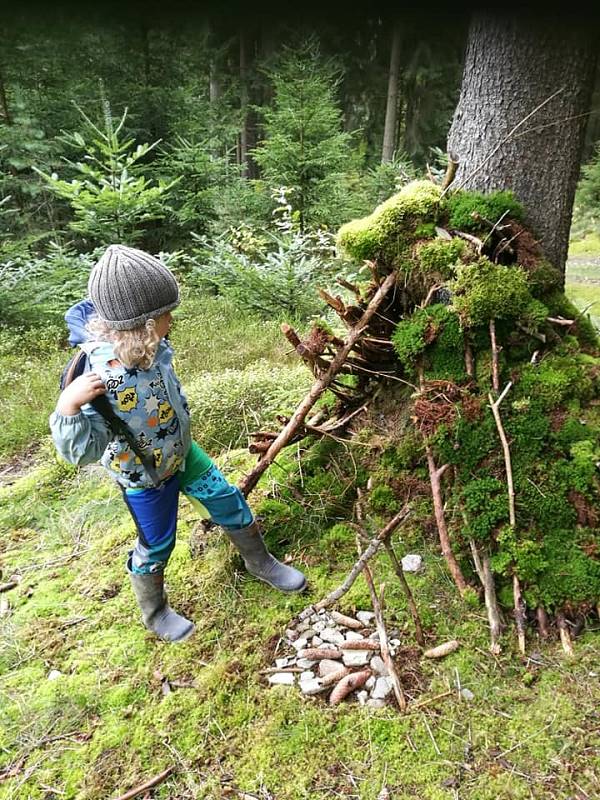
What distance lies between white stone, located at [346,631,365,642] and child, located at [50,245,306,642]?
41 cm

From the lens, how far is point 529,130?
2777mm

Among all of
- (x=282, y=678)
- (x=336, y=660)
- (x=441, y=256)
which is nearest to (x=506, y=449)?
(x=441, y=256)

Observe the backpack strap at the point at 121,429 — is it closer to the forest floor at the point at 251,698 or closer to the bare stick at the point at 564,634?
the forest floor at the point at 251,698

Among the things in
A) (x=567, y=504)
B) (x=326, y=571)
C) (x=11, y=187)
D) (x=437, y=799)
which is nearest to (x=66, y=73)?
(x=437, y=799)

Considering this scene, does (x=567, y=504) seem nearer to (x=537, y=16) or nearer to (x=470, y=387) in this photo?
(x=470, y=387)

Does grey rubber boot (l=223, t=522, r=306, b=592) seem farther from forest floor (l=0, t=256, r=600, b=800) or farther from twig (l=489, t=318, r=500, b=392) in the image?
twig (l=489, t=318, r=500, b=392)

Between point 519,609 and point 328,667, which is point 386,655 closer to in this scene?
point 328,667

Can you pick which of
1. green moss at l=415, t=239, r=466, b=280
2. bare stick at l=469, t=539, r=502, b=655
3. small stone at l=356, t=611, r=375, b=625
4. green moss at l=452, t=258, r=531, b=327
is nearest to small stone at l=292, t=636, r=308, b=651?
small stone at l=356, t=611, r=375, b=625

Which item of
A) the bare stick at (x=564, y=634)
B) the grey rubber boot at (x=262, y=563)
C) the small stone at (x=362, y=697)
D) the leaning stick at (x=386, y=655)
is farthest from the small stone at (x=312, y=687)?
the bare stick at (x=564, y=634)

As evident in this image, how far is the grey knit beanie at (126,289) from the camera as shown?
2244 mm

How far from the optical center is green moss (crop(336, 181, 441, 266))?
302 centimetres

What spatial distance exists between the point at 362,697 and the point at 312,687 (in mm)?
225

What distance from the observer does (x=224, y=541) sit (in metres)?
3.20

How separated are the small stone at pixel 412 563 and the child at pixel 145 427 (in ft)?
1.88
